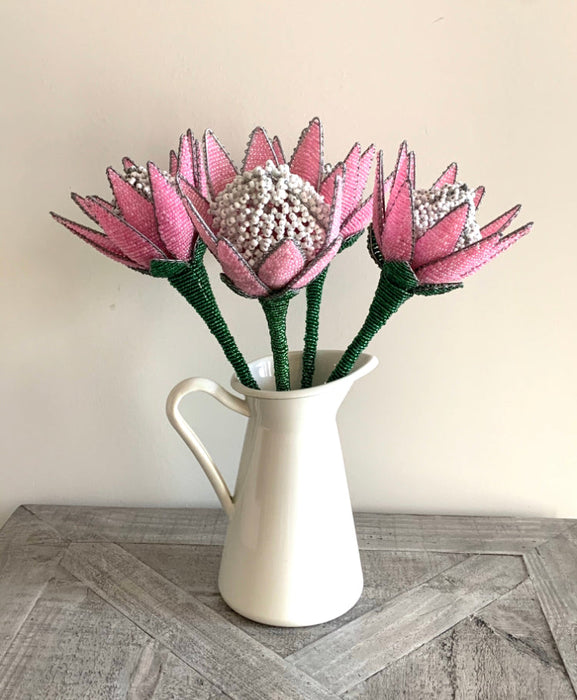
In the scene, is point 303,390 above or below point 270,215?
below

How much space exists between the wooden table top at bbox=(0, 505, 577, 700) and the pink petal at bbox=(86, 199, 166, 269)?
13.8 inches

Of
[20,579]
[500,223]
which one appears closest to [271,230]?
[500,223]

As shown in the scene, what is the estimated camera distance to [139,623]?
0.63m

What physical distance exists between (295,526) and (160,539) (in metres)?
0.23

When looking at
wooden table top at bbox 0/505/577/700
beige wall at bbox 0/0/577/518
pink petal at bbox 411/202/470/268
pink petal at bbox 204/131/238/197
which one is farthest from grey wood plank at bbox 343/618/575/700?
pink petal at bbox 204/131/238/197

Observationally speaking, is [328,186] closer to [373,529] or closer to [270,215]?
[270,215]

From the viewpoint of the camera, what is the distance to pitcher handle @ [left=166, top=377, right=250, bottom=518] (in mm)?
624

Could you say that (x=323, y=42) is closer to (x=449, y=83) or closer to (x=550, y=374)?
(x=449, y=83)

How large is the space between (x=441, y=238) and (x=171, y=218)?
0.21 m

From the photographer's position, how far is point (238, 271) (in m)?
0.49

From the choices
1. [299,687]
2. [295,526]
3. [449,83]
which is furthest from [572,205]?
[299,687]

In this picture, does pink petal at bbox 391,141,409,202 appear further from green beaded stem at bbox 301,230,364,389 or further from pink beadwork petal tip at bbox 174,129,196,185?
pink beadwork petal tip at bbox 174,129,196,185

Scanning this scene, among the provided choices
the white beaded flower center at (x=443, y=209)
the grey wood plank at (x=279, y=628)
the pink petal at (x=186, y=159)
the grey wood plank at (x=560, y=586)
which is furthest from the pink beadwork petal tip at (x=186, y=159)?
the grey wood plank at (x=560, y=586)

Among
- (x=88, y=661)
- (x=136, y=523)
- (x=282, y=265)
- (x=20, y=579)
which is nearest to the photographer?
(x=282, y=265)
